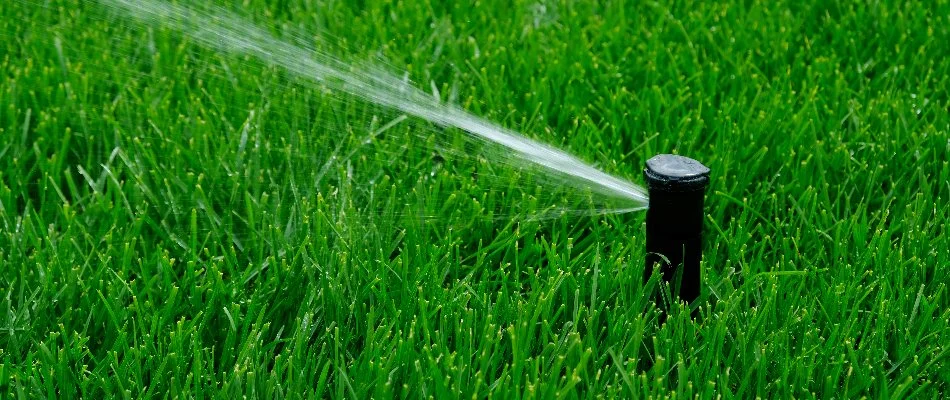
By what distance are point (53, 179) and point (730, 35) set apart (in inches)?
72.2

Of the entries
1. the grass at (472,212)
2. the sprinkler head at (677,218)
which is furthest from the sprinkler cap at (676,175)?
the grass at (472,212)

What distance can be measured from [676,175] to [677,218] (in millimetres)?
101

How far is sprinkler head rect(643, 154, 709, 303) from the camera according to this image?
6.09 feet

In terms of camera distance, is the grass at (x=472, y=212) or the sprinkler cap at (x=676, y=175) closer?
the sprinkler cap at (x=676, y=175)

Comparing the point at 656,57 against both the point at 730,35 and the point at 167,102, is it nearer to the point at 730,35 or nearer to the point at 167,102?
the point at 730,35

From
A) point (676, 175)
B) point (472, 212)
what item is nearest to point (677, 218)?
point (676, 175)

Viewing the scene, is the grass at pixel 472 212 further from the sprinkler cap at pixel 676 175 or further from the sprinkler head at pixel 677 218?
the sprinkler cap at pixel 676 175

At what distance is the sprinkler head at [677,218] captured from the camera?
73.0 inches

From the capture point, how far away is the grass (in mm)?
1996

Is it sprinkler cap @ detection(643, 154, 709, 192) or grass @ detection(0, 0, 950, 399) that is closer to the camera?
sprinkler cap @ detection(643, 154, 709, 192)

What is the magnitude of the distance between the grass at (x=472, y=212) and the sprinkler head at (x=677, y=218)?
0.31ft

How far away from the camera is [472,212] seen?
8.09 feet

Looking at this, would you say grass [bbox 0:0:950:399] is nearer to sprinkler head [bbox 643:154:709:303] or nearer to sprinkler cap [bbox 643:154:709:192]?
sprinkler head [bbox 643:154:709:303]

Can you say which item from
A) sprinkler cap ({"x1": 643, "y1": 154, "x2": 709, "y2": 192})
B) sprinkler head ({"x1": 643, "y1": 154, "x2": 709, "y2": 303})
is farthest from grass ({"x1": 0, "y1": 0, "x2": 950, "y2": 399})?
sprinkler cap ({"x1": 643, "y1": 154, "x2": 709, "y2": 192})
